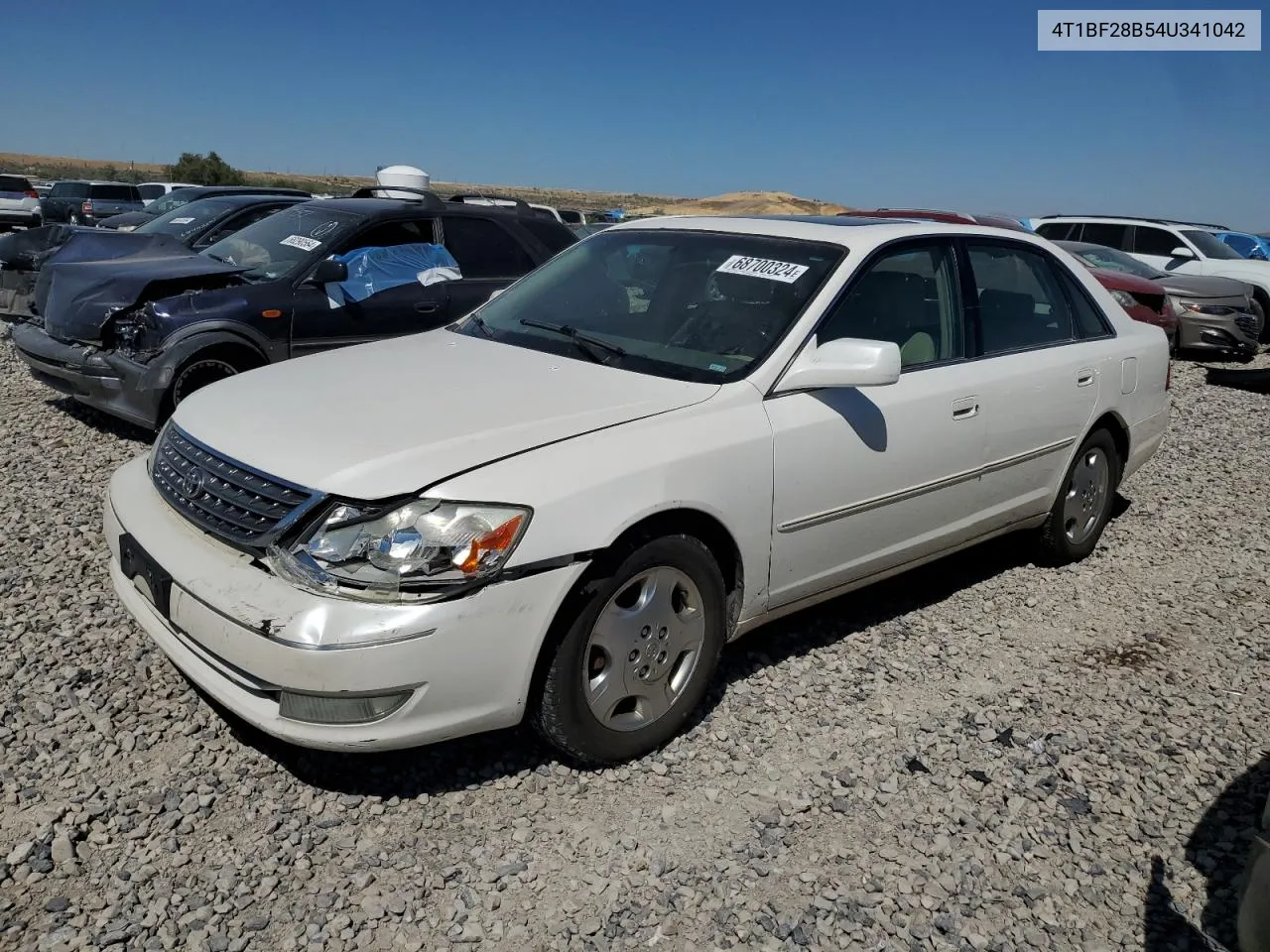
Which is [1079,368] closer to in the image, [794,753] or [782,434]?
[782,434]

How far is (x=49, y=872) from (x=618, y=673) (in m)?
1.61

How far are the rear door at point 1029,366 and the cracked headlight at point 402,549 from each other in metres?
2.35

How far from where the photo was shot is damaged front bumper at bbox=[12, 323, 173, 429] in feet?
19.4

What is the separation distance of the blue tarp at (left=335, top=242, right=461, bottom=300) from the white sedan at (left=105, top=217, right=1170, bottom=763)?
8.81 ft

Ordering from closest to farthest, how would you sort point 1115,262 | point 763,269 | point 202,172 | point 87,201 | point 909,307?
1. point 763,269
2. point 909,307
3. point 1115,262
4. point 87,201
5. point 202,172

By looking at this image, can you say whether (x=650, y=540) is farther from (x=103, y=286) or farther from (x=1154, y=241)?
(x=1154, y=241)

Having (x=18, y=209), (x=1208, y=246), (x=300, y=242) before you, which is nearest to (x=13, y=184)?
(x=18, y=209)

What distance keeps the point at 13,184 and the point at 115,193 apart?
318cm

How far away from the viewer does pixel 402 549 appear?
2.60m

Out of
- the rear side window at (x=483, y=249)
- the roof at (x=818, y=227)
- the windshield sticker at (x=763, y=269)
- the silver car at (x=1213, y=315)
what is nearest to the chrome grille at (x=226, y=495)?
the windshield sticker at (x=763, y=269)

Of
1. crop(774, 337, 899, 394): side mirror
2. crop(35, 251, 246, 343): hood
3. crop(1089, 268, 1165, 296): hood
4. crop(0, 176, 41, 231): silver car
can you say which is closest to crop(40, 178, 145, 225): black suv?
crop(0, 176, 41, 231): silver car

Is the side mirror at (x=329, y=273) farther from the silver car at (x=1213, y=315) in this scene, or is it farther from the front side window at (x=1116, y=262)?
the front side window at (x=1116, y=262)

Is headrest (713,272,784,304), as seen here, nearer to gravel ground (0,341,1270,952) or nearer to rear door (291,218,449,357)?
gravel ground (0,341,1270,952)

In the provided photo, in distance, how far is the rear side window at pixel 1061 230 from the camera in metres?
16.2
